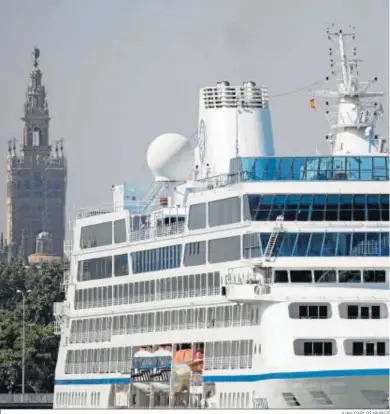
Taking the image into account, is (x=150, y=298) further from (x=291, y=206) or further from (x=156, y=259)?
(x=291, y=206)

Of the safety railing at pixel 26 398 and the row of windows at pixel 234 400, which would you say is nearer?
the row of windows at pixel 234 400

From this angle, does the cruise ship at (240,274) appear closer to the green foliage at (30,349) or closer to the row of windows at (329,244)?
the row of windows at (329,244)

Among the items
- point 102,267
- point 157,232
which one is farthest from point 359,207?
point 102,267

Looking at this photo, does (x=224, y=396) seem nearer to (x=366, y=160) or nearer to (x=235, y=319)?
(x=235, y=319)

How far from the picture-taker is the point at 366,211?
3319 inches

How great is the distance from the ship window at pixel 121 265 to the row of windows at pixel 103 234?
2.11 feet

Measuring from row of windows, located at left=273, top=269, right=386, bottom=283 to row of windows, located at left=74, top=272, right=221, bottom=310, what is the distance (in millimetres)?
4323

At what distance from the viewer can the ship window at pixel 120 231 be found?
95938mm

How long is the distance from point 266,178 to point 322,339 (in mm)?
6309

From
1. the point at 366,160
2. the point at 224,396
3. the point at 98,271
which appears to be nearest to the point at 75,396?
the point at 98,271

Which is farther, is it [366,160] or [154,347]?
[154,347]

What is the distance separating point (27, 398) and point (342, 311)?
49.4 metres

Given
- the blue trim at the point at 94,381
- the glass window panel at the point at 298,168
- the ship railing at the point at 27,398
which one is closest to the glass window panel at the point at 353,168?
the glass window panel at the point at 298,168

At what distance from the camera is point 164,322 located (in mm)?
92375
